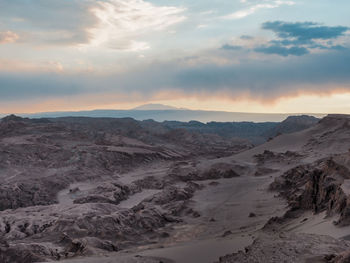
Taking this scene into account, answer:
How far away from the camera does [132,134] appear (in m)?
99.2

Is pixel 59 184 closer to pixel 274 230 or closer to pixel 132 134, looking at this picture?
pixel 274 230

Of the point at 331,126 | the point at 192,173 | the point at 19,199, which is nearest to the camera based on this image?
the point at 19,199

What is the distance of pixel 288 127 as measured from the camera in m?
128

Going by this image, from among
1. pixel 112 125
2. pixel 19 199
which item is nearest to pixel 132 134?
pixel 112 125

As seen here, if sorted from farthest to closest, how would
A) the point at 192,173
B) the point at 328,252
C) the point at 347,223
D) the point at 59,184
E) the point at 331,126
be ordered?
the point at 331,126, the point at 192,173, the point at 59,184, the point at 347,223, the point at 328,252

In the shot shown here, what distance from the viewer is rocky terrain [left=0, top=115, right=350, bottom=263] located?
13148 mm

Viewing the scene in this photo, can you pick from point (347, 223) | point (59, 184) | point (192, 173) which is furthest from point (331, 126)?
point (347, 223)

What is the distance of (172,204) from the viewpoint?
2720 centimetres

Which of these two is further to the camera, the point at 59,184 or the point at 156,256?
the point at 59,184

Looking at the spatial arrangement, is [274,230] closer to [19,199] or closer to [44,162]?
[19,199]

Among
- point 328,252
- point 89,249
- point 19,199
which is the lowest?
point 19,199

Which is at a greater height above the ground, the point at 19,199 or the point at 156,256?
the point at 156,256

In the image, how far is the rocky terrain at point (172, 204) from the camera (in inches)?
518

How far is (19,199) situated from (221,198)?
1818 cm
